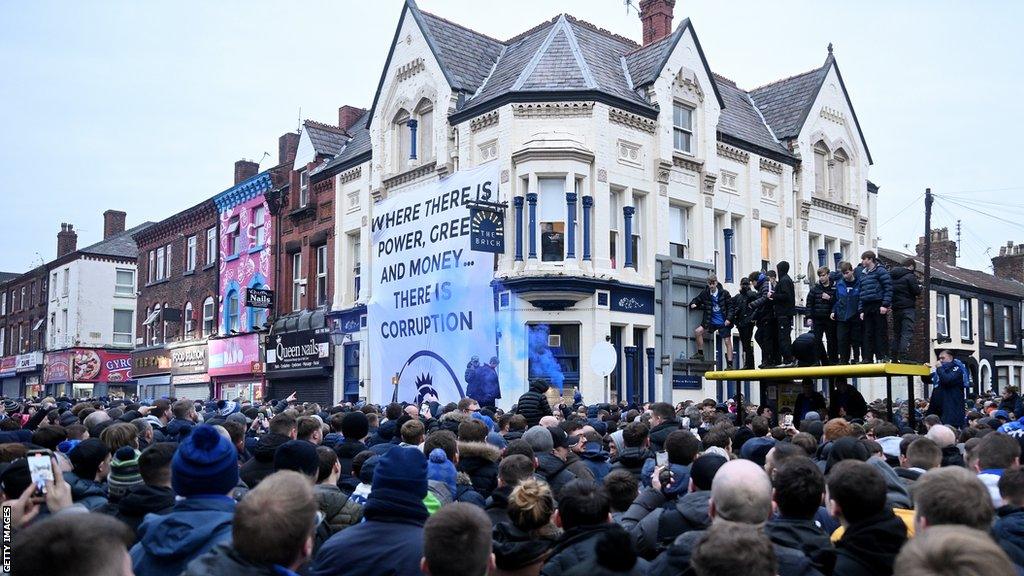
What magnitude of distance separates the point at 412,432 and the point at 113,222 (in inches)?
2327

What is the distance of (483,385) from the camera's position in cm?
2234

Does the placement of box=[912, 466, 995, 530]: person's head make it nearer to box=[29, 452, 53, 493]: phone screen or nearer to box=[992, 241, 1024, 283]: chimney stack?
box=[29, 452, 53, 493]: phone screen

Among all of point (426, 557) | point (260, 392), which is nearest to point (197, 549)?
point (426, 557)

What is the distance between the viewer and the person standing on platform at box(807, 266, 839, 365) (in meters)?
15.5

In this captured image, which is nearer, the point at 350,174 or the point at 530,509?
the point at 530,509

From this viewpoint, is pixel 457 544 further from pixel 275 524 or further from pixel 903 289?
pixel 903 289

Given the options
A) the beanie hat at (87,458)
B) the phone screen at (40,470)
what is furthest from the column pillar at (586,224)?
the phone screen at (40,470)

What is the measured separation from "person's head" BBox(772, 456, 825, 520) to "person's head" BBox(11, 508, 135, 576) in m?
3.17

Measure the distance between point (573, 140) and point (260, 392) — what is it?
18.2 meters

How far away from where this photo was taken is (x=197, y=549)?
432 centimetres

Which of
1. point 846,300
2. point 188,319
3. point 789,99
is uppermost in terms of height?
point 789,99

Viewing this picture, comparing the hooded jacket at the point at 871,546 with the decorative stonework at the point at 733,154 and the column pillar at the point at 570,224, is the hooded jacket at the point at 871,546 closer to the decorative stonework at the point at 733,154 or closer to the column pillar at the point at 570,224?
the column pillar at the point at 570,224

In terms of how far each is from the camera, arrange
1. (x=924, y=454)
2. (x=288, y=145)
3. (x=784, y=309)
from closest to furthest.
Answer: (x=924, y=454) → (x=784, y=309) → (x=288, y=145)

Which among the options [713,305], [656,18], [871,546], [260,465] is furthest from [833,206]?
[871,546]
